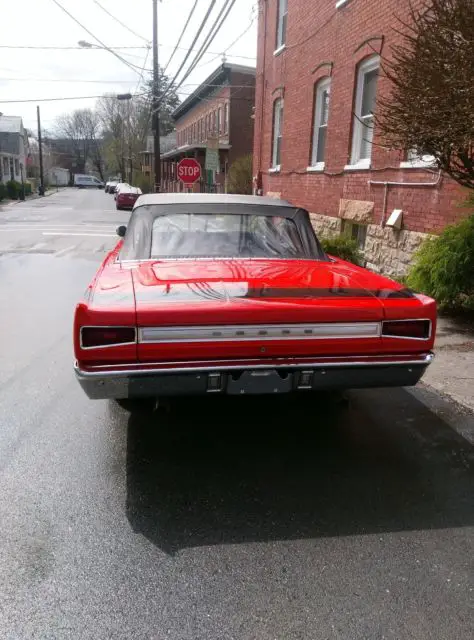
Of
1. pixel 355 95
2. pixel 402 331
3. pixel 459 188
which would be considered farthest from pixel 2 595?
pixel 355 95

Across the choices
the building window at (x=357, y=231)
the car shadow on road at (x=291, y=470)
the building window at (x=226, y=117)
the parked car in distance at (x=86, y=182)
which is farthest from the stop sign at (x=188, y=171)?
the parked car in distance at (x=86, y=182)

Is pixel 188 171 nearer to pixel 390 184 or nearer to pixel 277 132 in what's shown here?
pixel 277 132

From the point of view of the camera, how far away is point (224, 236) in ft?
15.1

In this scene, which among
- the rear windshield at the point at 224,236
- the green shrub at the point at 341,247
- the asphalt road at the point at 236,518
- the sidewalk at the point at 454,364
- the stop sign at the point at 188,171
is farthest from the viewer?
the stop sign at the point at 188,171

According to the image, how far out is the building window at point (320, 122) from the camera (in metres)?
13.1

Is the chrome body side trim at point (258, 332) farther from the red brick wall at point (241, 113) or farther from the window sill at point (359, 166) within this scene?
the red brick wall at point (241, 113)

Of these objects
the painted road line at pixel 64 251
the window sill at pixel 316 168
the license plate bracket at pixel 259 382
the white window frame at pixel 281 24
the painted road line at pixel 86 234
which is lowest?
the painted road line at pixel 86 234

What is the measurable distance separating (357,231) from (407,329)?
28.8 feet

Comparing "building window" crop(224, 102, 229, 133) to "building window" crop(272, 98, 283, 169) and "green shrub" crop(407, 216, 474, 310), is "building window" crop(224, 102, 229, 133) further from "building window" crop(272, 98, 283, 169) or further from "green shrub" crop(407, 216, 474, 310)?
"green shrub" crop(407, 216, 474, 310)

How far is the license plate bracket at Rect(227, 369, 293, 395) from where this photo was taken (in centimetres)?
313

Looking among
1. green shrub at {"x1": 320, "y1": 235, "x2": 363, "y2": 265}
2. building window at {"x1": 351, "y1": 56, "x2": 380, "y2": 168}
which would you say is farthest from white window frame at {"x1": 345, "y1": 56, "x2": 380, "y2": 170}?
green shrub at {"x1": 320, "y1": 235, "x2": 363, "y2": 265}

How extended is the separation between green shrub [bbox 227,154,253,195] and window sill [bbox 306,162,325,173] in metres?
8.54

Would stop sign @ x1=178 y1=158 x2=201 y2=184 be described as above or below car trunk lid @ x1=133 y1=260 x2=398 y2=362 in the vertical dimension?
above

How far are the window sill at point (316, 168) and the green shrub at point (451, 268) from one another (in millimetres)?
6286
